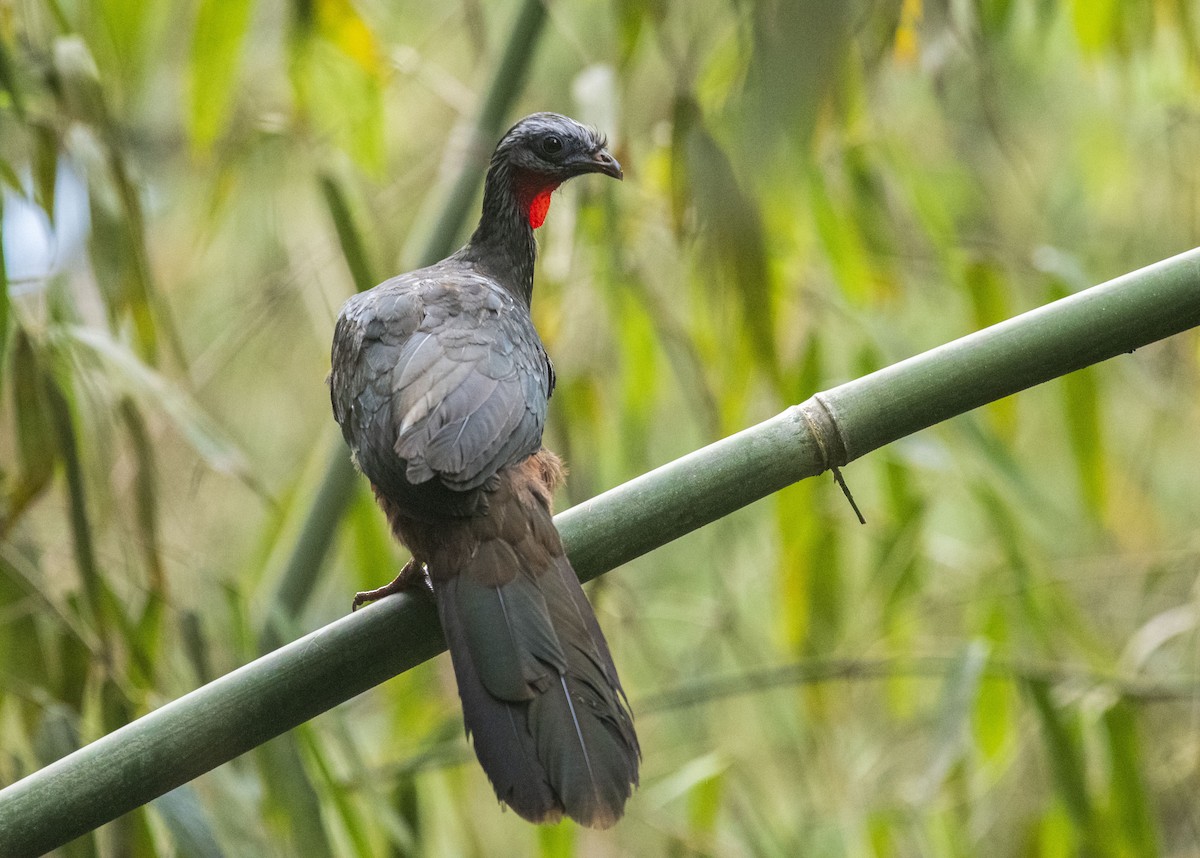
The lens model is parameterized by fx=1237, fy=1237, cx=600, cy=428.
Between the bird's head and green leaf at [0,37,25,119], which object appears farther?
the bird's head

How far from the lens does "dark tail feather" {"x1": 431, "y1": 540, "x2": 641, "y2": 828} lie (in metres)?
1.44

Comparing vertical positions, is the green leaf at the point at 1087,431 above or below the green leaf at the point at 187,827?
above

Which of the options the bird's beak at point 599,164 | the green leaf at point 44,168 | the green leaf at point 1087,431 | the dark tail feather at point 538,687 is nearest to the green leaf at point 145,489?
the green leaf at point 44,168

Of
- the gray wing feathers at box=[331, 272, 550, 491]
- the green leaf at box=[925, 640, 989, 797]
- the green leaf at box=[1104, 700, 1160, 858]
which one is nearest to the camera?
the gray wing feathers at box=[331, 272, 550, 491]

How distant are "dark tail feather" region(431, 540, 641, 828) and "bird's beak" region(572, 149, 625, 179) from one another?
873 millimetres

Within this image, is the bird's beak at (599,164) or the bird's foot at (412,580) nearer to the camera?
the bird's foot at (412,580)

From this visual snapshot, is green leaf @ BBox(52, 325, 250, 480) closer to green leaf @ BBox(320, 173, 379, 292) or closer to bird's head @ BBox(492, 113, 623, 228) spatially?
green leaf @ BBox(320, 173, 379, 292)

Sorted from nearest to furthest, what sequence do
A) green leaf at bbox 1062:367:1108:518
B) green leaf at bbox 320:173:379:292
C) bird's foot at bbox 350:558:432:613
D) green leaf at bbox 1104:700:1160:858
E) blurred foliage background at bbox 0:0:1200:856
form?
1. bird's foot at bbox 350:558:432:613
2. blurred foliage background at bbox 0:0:1200:856
3. green leaf at bbox 320:173:379:292
4. green leaf at bbox 1104:700:1160:858
5. green leaf at bbox 1062:367:1108:518

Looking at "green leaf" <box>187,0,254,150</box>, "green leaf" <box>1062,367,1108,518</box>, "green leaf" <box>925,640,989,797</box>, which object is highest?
"green leaf" <box>187,0,254,150</box>

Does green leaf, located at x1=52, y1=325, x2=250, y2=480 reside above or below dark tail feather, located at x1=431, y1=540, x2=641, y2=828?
above

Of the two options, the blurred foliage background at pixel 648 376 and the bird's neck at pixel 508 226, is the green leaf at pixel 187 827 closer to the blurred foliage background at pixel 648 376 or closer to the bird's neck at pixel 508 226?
the blurred foliage background at pixel 648 376

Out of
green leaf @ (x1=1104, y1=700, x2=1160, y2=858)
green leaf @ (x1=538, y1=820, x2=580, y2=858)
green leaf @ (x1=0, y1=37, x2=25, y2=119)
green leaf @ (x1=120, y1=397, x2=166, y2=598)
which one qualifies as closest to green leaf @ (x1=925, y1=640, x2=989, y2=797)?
green leaf @ (x1=1104, y1=700, x2=1160, y2=858)

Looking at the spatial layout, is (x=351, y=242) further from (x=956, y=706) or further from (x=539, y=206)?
(x=956, y=706)

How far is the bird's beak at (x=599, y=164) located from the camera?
2.27 m
